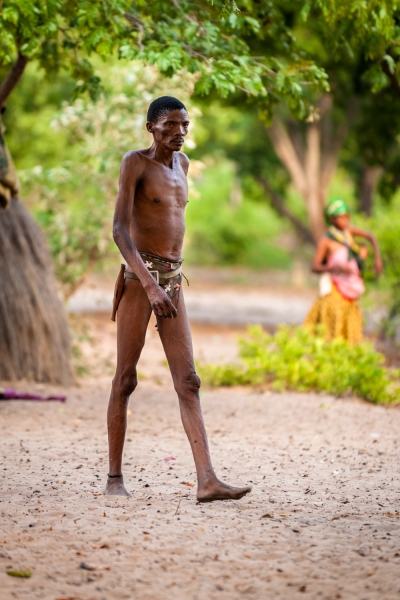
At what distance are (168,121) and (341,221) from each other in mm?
5503

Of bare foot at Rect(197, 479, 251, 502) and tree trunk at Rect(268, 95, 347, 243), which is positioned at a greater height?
tree trunk at Rect(268, 95, 347, 243)

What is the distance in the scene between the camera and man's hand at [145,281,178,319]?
435 centimetres

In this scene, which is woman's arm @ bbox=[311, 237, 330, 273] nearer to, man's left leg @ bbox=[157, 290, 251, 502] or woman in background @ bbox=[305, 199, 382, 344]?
woman in background @ bbox=[305, 199, 382, 344]

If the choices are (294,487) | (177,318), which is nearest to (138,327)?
(177,318)

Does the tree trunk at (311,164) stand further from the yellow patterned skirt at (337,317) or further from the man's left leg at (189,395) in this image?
the man's left leg at (189,395)

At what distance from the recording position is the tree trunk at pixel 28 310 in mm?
8570

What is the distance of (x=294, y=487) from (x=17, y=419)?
2634 mm

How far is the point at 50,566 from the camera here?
3629 mm

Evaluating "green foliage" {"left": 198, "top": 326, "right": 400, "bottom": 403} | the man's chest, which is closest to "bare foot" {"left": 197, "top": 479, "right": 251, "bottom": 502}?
the man's chest

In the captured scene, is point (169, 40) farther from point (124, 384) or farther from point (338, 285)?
point (338, 285)

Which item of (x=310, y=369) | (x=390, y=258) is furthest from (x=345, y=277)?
(x=390, y=258)

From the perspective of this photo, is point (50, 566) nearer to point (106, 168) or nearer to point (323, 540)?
point (323, 540)

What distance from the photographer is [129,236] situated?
14.7 feet

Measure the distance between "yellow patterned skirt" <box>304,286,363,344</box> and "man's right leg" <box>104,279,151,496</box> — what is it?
5.22 m
